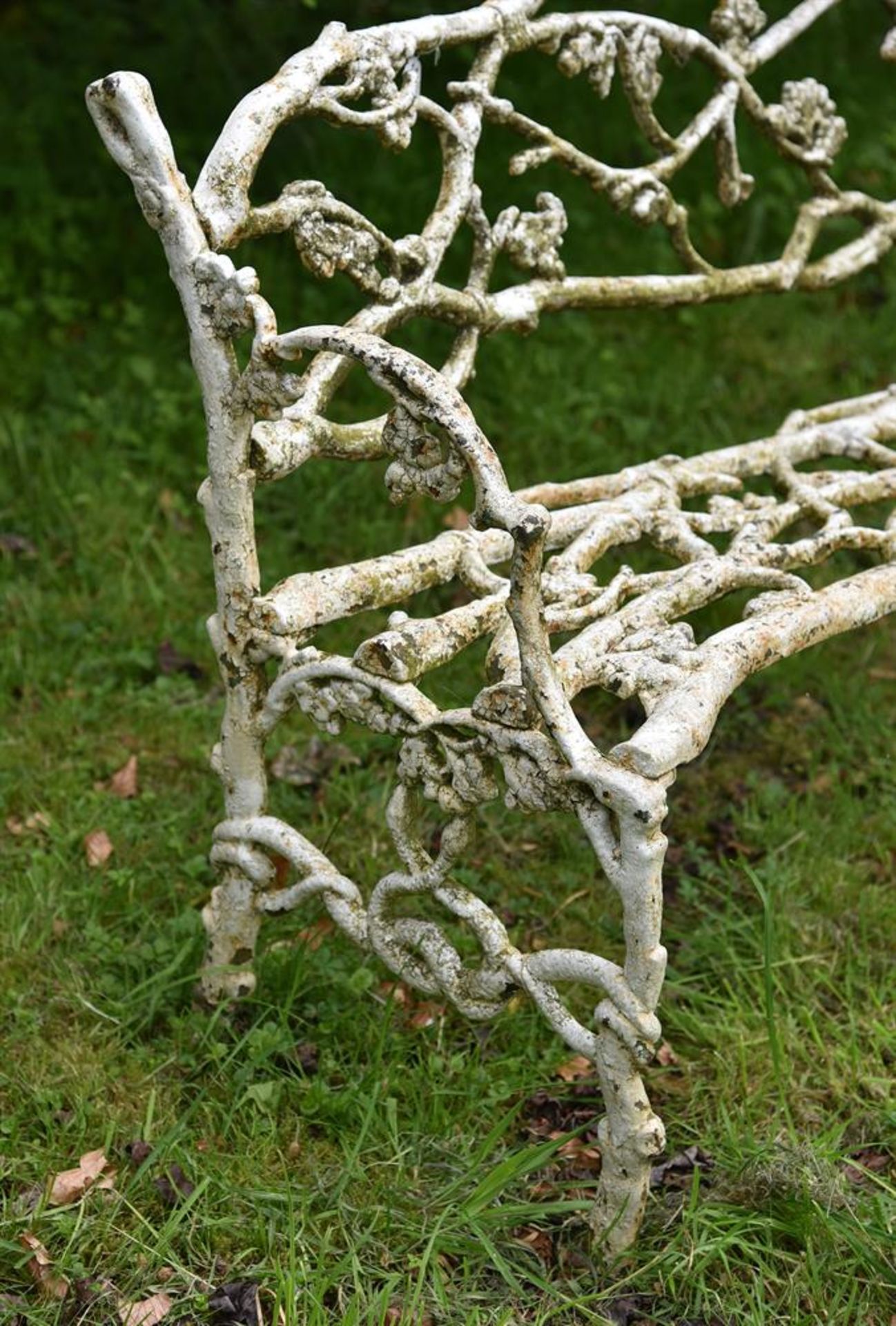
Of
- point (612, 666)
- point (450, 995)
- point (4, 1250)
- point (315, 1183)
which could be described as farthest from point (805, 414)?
point (4, 1250)

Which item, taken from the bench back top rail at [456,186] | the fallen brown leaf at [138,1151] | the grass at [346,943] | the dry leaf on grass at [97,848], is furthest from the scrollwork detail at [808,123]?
the fallen brown leaf at [138,1151]

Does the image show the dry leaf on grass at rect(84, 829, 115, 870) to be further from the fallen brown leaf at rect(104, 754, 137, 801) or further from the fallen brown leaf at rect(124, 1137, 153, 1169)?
the fallen brown leaf at rect(124, 1137, 153, 1169)

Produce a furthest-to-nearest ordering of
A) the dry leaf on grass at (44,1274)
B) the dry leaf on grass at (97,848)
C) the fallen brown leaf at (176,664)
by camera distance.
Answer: the fallen brown leaf at (176,664) → the dry leaf on grass at (97,848) → the dry leaf on grass at (44,1274)

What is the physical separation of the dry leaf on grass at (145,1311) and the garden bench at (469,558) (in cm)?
54

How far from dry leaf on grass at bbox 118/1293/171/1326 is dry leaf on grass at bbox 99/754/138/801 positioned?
1.23 meters

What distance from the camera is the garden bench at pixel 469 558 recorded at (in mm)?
2029

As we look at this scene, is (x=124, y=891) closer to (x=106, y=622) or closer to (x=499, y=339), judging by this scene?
(x=106, y=622)

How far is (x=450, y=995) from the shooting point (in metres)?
2.29

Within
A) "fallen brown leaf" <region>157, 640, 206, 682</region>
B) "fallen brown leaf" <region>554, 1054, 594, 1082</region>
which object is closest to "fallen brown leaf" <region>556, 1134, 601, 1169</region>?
"fallen brown leaf" <region>554, 1054, 594, 1082</region>

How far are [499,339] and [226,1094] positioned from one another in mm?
2669

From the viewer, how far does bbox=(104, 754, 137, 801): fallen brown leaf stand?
3.27m

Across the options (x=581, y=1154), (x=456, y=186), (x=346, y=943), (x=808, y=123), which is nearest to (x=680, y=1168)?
(x=581, y=1154)

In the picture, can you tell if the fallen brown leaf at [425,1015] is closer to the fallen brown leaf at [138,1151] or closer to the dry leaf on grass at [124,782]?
the fallen brown leaf at [138,1151]

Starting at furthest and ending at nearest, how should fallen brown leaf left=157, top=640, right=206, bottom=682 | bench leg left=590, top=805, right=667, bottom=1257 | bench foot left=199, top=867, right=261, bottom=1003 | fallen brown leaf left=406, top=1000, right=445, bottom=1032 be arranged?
1. fallen brown leaf left=157, top=640, right=206, bottom=682
2. fallen brown leaf left=406, top=1000, right=445, bottom=1032
3. bench foot left=199, top=867, right=261, bottom=1003
4. bench leg left=590, top=805, right=667, bottom=1257
